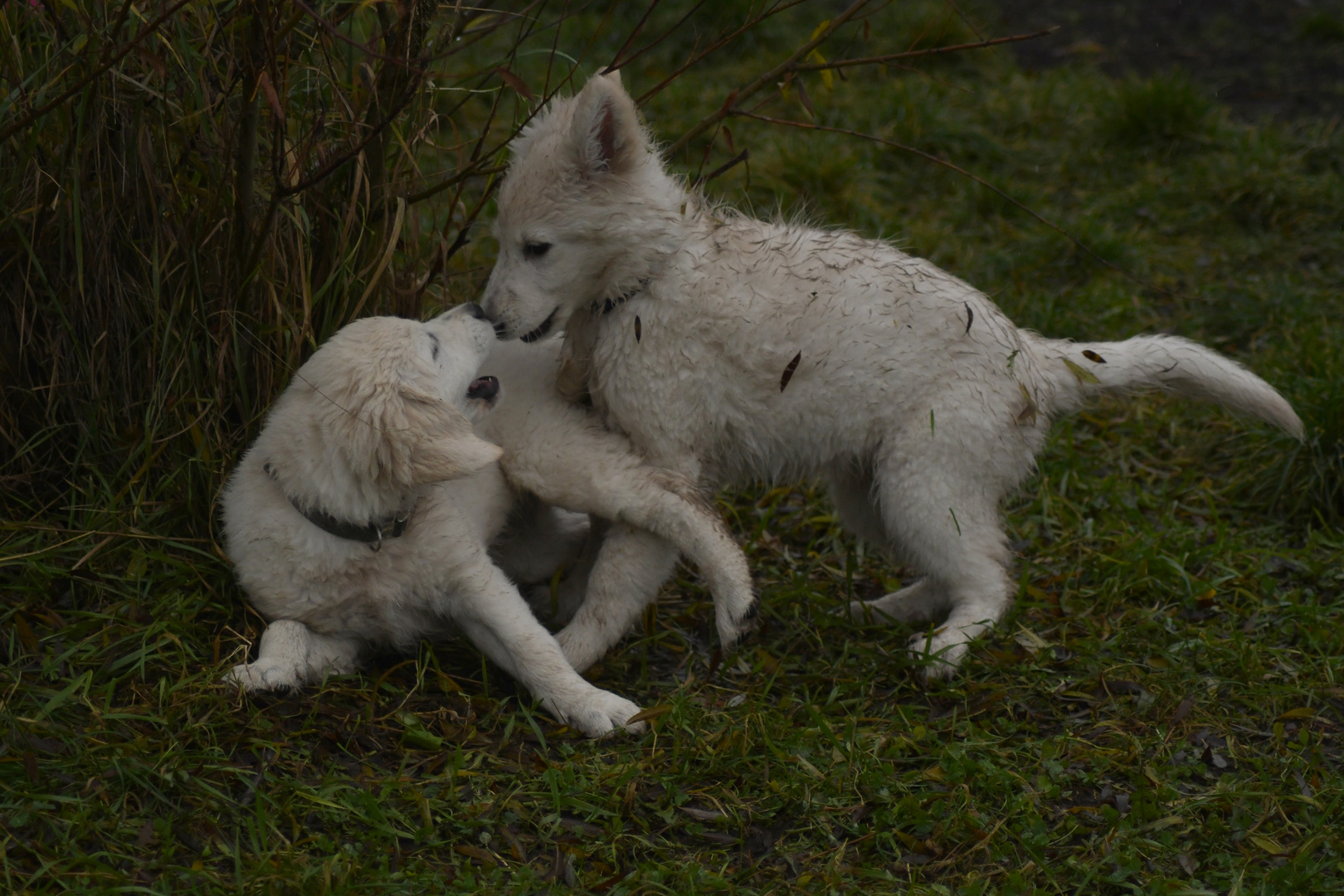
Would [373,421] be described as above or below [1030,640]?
above

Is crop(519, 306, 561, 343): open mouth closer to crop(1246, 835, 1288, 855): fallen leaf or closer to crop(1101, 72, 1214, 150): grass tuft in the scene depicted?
crop(1246, 835, 1288, 855): fallen leaf

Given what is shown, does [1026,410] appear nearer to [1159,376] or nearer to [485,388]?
[1159,376]

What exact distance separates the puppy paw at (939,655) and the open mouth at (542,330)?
4.71ft

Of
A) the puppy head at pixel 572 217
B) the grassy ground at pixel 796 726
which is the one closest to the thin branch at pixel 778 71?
the grassy ground at pixel 796 726

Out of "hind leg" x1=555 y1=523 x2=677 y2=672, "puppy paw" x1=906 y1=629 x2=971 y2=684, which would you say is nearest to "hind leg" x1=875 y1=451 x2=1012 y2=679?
"puppy paw" x1=906 y1=629 x2=971 y2=684

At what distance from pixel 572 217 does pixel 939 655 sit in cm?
164

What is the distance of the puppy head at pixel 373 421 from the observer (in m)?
2.95

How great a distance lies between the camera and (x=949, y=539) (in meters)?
3.54

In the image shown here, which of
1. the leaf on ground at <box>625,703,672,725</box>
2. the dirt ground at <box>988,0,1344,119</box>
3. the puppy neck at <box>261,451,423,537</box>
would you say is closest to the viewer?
the puppy neck at <box>261,451,423,537</box>

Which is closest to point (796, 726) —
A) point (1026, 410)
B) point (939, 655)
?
point (939, 655)

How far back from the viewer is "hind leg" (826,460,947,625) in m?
3.83

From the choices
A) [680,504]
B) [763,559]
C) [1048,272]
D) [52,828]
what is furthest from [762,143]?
[52,828]

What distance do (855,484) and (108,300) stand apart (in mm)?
2300

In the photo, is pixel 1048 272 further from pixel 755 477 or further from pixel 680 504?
pixel 680 504
